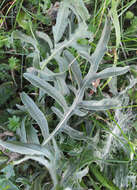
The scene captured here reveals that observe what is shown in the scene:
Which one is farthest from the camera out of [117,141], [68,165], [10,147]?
[117,141]

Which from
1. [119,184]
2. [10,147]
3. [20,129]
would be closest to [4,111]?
[20,129]

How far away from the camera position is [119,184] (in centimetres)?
111

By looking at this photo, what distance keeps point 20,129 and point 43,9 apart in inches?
23.0

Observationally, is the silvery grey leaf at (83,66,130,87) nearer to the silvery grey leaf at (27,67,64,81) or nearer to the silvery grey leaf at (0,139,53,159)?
the silvery grey leaf at (27,67,64,81)

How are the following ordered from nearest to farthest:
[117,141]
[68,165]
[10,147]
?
[10,147], [68,165], [117,141]

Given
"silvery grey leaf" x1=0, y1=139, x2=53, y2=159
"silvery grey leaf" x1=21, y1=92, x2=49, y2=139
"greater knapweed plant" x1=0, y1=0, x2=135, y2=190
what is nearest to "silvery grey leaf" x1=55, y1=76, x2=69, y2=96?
"greater knapweed plant" x1=0, y1=0, x2=135, y2=190

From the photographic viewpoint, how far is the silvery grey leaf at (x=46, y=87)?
0.92m

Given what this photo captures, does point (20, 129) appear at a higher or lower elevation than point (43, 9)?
lower

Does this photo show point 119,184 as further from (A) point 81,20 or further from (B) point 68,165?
(A) point 81,20

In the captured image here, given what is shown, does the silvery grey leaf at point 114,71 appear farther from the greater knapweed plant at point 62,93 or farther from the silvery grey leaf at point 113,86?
the silvery grey leaf at point 113,86

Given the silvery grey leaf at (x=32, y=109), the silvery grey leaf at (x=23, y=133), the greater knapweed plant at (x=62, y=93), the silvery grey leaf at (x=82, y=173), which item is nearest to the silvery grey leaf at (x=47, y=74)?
the greater knapweed plant at (x=62, y=93)


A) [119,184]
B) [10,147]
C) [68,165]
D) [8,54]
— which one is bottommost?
[119,184]

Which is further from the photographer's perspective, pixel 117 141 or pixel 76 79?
pixel 117 141

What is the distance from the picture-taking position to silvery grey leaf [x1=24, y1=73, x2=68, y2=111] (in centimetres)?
92
